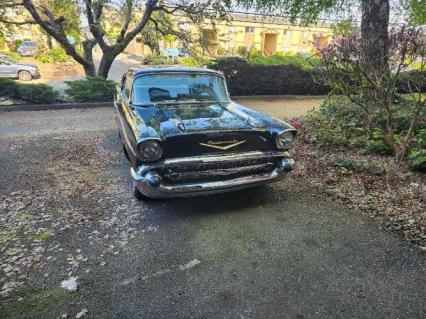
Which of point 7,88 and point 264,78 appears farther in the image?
point 264,78

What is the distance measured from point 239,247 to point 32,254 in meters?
2.04

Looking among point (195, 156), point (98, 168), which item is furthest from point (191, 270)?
point (98, 168)

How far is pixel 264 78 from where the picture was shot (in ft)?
45.2

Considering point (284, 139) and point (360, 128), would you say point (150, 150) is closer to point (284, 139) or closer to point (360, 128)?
point (284, 139)

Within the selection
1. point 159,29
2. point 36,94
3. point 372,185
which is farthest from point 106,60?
point 372,185

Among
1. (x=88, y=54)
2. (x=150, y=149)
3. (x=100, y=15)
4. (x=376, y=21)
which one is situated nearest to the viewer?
(x=150, y=149)

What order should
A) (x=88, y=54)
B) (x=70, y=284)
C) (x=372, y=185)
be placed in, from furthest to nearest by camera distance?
(x=88, y=54) < (x=372, y=185) < (x=70, y=284)

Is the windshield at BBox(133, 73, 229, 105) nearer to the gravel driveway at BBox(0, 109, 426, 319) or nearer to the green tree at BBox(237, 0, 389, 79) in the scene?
the gravel driveway at BBox(0, 109, 426, 319)

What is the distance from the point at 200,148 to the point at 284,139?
110 cm

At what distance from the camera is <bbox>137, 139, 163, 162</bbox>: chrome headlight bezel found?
3480 mm

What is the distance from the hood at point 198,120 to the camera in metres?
3.64

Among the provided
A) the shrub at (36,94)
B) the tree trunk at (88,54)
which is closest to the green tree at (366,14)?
the tree trunk at (88,54)

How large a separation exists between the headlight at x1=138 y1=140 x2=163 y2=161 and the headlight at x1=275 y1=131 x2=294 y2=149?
4.79 ft

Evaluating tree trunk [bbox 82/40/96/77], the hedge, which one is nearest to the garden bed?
the hedge
